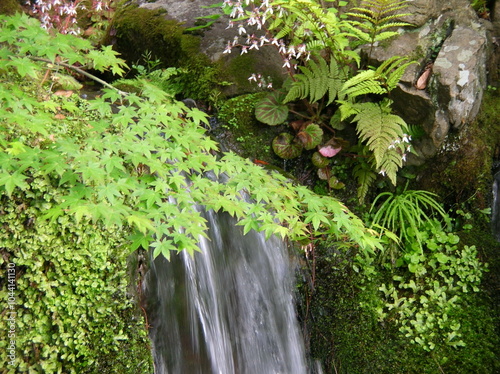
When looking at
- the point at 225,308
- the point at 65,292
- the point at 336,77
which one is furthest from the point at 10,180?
the point at 336,77

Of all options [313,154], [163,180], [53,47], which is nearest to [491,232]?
[313,154]

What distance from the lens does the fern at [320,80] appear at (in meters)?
3.99

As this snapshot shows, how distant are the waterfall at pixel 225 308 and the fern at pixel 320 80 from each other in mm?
1497

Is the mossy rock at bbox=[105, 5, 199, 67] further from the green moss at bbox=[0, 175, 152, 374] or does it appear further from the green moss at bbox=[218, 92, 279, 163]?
the green moss at bbox=[0, 175, 152, 374]

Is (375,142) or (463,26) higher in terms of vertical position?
(463,26)

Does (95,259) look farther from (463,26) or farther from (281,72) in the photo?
(463,26)

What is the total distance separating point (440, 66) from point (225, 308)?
3016 millimetres

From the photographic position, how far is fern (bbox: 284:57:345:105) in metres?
3.99

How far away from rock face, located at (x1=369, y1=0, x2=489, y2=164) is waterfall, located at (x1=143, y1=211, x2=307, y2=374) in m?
1.85

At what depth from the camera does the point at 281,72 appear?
4.63 meters

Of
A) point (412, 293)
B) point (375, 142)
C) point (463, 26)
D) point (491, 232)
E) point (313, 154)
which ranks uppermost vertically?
point (463, 26)

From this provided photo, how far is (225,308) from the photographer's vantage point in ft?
11.1

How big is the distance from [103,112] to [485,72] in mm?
3891

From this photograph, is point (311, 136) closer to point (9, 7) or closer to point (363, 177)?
point (363, 177)
